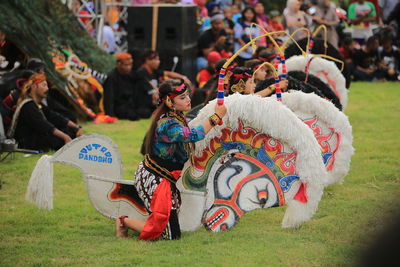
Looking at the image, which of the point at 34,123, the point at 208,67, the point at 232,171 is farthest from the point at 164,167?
the point at 208,67

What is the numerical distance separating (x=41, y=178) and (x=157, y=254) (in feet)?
3.44

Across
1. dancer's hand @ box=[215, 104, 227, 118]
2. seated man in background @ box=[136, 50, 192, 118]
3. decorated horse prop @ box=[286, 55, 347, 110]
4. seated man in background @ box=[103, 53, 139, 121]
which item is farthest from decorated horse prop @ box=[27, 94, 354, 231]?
seated man in background @ box=[136, 50, 192, 118]

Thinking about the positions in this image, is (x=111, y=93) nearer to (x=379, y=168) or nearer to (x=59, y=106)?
(x=59, y=106)

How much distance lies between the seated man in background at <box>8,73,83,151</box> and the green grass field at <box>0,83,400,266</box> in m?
0.31

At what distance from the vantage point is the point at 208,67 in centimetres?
1102

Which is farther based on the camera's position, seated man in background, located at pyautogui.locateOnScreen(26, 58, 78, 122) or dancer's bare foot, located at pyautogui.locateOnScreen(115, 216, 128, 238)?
seated man in background, located at pyautogui.locateOnScreen(26, 58, 78, 122)

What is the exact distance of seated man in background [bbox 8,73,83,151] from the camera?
7.74 metres

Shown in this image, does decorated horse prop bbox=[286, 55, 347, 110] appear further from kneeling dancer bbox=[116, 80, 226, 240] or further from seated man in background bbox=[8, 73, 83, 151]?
kneeling dancer bbox=[116, 80, 226, 240]

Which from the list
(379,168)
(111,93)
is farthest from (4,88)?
(379,168)

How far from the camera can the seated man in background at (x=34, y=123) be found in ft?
25.4

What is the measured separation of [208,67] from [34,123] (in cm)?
388

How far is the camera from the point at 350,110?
11398 mm

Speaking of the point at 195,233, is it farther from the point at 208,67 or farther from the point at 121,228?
the point at 208,67

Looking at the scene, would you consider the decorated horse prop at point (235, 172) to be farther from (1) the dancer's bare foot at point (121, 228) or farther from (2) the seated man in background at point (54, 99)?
(2) the seated man in background at point (54, 99)
